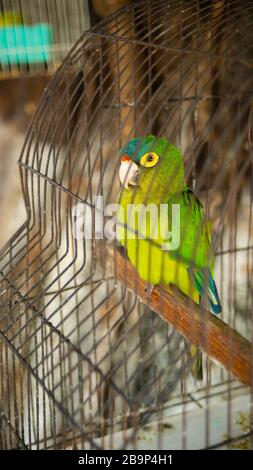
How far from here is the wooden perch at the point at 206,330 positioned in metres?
0.95

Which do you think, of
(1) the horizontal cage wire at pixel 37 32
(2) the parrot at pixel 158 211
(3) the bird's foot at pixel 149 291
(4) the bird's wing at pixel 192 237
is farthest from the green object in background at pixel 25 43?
(3) the bird's foot at pixel 149 291

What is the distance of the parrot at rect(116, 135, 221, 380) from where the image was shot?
124 cm

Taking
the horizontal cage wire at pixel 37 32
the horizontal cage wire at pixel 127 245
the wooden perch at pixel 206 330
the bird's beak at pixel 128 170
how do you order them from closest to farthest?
1. the wooden perch at pixel 206 330
2. the horizontal cage wire at pixel 127 245
3. the bird's beak at pixel 128 170
4. the horizontal cage wire at pixel 37 32

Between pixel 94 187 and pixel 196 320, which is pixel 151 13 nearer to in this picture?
pixel 94 187

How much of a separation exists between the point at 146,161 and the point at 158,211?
11 centimetres

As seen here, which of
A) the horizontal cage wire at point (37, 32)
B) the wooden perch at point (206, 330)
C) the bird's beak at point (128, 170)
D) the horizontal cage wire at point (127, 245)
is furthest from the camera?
the horizontal cage wire at point (37, 32)

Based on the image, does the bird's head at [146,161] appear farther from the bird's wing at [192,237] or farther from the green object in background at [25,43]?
the green object in background at [25,43]

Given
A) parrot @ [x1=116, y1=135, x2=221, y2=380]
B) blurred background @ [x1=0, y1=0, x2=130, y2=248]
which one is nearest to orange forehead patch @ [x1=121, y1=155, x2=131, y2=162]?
parrot @ [x1=116, y1=135, x2=221, y2=380]

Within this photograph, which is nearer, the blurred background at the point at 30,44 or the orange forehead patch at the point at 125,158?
the orange forehead patch at the point at 125,158

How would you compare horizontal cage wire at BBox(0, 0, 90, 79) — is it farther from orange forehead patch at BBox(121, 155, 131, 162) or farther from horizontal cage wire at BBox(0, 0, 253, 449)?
orange forehead patch at BBox(121, 155, 131, 162)

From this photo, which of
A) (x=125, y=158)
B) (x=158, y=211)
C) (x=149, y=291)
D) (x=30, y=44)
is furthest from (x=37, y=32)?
(x=149, y=291)

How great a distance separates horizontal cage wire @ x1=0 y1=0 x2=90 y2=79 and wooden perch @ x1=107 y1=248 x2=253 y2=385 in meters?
0.60

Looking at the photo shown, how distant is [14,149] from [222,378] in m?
1.00

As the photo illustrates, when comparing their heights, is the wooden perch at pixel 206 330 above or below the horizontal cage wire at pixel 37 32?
below
